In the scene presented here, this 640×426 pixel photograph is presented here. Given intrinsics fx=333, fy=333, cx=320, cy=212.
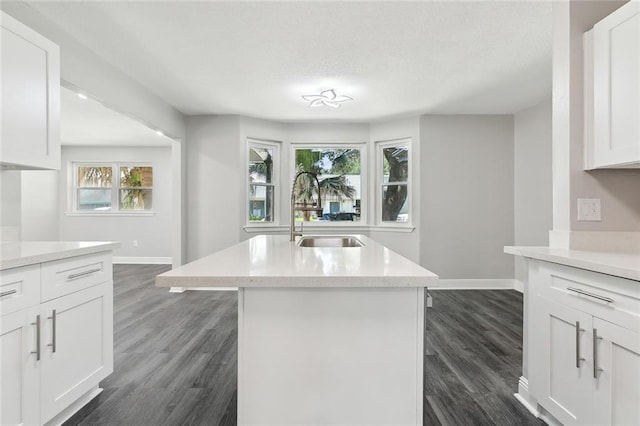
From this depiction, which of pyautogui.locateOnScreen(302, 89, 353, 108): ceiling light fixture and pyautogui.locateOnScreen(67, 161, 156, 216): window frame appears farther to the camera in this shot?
pyautogui.locateOnScreen(67, 161, 156, 216): window frame

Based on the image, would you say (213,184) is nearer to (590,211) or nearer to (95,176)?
(95,176)

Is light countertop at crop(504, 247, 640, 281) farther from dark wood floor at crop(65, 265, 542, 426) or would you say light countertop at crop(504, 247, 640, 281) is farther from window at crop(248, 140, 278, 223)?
window at crop(248, 140, 278, 223)

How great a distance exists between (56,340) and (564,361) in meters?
2.41

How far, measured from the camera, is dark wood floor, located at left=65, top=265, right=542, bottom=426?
182 cm

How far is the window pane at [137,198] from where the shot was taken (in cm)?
691

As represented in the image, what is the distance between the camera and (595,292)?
1.37 m

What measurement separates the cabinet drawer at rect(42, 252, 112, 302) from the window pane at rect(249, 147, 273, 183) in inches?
122

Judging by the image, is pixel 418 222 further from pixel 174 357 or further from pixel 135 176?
pixel 135 176

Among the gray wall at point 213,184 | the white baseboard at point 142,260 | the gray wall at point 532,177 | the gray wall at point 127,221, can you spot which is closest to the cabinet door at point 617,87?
the gray wall at point 532,177

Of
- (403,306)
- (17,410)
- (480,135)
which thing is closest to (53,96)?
(17,410)

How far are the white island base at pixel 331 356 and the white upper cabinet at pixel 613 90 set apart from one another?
135 cm

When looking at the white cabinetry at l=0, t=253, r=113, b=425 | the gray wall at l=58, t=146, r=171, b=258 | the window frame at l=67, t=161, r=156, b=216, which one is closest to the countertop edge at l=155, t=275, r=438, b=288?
the white cabinetry at l=0, t=253, r=113, b=425

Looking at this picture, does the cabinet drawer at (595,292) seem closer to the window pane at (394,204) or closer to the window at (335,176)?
the window pane at (394,204)

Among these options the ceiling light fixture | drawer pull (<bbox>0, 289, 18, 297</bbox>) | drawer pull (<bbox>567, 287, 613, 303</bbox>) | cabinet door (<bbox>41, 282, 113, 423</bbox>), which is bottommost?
cabinet door (<bbox>41, 282, 113, 423</bbox>)
